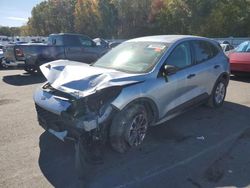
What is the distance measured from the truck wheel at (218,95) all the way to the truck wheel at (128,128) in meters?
2.64

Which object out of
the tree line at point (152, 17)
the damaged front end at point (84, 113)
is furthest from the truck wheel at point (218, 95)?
the tree line at point (152, 17)

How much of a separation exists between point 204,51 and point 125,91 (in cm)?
283

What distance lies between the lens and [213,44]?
7297mm

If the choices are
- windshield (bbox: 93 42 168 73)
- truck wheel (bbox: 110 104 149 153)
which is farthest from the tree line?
truck wheel (bbox: 110 104 149 153)

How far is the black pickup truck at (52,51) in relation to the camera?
12586 mm

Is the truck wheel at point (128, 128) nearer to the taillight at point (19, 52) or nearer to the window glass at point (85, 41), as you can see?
the taillight at point (19, 52)

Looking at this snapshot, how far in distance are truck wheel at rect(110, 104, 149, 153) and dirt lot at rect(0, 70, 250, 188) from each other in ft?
0.57

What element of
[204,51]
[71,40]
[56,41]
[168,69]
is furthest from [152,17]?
[168,69]

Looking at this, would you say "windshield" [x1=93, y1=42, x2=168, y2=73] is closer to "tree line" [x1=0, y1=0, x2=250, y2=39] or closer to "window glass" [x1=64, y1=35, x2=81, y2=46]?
"window glass" [x1=64, y1=35, x2=81, y2=46]

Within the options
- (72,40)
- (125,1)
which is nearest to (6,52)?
(72,40)

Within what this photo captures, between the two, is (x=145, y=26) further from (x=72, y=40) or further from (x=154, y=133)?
(x=154, y=133)

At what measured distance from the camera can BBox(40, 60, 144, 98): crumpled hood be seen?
459 centimetres

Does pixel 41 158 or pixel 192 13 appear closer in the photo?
pixel 41 158

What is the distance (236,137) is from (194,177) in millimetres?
1817
